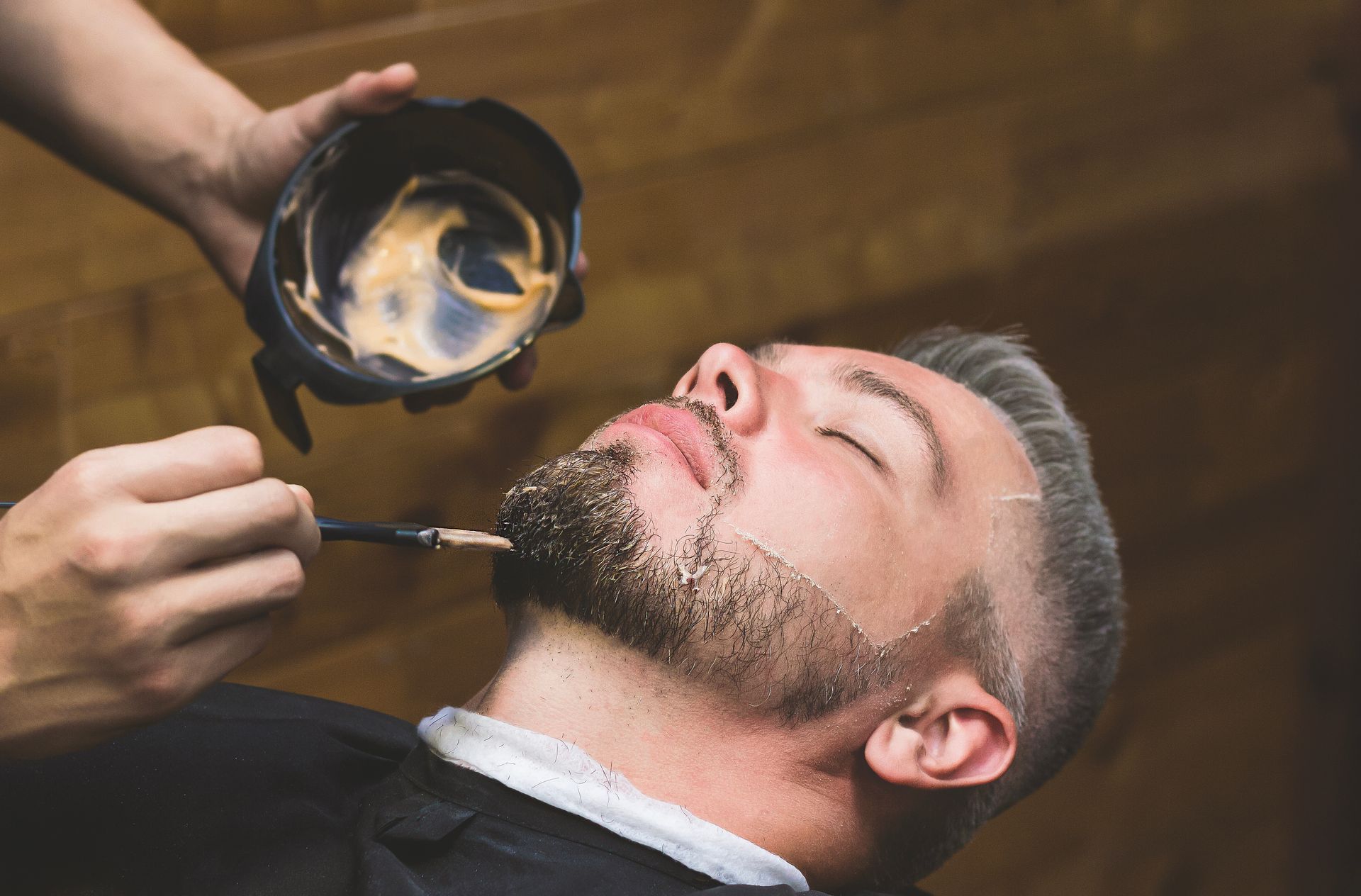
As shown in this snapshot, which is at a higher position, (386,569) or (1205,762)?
(1205,762)

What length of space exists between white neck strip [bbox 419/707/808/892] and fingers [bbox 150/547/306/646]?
28cm

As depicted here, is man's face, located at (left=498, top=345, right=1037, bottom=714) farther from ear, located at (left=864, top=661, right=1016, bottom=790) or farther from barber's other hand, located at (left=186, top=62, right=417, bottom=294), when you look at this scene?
barber's other hand, located at (left=186, top=62, right=417, bottom=294)

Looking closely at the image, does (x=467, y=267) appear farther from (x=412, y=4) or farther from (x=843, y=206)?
(x=843, y=206)

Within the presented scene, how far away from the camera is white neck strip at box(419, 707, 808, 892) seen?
1.03m

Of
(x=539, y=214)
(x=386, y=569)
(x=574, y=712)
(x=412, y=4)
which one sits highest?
(x=412, y=4)

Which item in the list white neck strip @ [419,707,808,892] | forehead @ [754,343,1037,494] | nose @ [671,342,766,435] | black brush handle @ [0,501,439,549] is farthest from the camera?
forehead @ [754,343,1037,494]

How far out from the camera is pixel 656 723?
1.07m

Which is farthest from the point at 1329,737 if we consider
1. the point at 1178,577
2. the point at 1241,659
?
the point at 1178,577

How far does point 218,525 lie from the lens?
794 millimetres

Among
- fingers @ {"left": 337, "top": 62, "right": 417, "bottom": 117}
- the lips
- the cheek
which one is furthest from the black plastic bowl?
the cheek

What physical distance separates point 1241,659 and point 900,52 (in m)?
1.45

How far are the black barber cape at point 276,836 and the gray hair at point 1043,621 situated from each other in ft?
1.19

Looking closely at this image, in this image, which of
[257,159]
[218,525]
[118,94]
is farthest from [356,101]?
[218,525]

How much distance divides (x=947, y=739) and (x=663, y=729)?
11.8 inches
